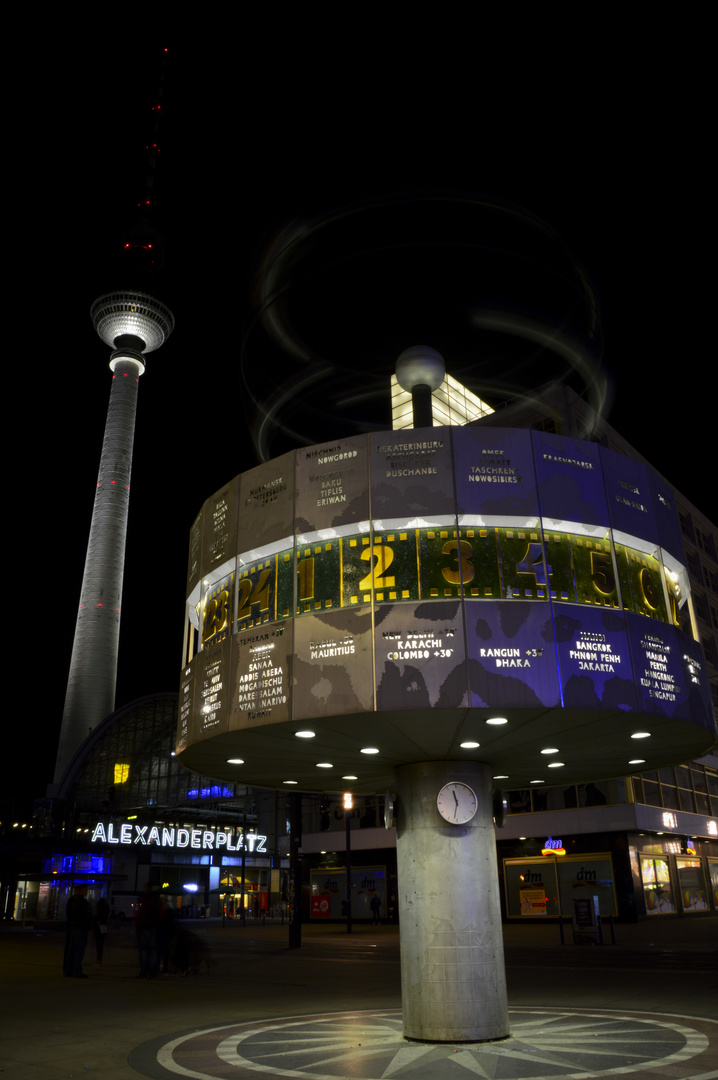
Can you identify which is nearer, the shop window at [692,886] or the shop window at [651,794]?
the shop window at [651,794]

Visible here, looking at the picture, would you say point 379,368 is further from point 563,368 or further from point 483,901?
point 483,901

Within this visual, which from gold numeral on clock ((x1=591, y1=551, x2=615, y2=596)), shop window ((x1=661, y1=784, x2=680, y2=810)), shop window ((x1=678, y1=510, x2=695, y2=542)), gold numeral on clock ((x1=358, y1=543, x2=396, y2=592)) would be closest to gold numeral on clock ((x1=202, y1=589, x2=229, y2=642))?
gold numeral on clock ((x1=358, y1=543, x2=396, y2=592))

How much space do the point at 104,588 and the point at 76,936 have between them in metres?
78.6

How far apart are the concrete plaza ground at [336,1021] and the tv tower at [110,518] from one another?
70.1m

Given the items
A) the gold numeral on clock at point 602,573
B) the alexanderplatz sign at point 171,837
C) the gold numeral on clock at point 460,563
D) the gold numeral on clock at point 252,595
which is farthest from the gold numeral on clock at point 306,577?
the alexanderplatz sign at point 171,837

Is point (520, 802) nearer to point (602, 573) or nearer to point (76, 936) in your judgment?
point (76, 936)

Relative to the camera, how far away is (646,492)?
14.1 metres

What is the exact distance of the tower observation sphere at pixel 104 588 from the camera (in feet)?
307

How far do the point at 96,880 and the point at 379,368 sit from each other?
184 ft

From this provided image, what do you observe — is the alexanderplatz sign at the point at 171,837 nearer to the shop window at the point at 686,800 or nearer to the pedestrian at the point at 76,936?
the shop window at the point at 686,800

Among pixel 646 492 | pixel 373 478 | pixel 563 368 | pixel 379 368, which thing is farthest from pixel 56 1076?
pixel 563 368

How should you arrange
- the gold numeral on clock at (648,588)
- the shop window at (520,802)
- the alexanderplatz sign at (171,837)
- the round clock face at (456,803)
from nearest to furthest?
1. the round clock face at (456,803)
2. the gold numeral on clock at (648,588)
3. the shop window at (520,802)
4. the alexanderplatz sign at (171,837)

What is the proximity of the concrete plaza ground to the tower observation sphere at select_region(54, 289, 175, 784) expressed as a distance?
69782 mm

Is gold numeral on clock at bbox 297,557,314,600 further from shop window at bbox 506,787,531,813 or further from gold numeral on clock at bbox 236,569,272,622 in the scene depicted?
shop window at bbox 506,787,531,813
